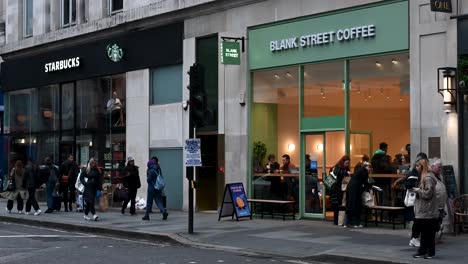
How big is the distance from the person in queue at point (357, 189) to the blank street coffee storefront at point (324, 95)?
0.66 metres

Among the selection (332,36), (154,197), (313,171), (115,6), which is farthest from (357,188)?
(115,6)

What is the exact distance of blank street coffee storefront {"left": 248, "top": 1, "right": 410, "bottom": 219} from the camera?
17.4 metres

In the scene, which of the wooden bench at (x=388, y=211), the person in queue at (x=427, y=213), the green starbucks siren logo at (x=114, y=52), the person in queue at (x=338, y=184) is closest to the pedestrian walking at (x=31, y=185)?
the green starbucks siren logo at (x=114, y=52)

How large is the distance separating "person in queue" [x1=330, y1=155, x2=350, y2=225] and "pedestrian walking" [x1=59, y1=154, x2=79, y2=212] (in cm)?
955

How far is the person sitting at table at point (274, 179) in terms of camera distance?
20.1 metres

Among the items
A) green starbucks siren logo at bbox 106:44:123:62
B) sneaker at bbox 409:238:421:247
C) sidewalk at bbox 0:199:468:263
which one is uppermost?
green starbucks siren logo at bbox 106:44:123:62

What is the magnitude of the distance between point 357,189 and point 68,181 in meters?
10.5

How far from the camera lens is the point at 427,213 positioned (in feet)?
41.2

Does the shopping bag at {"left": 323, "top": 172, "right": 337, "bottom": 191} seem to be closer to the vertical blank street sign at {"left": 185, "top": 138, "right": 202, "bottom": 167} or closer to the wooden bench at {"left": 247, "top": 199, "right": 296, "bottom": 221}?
the wooden bench at {"left": 247, "top": 199, "right": 296, "bottom": 221}

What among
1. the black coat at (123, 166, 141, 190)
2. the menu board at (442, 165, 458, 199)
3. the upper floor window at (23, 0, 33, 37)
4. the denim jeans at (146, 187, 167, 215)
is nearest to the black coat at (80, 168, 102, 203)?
the black coat at (123, 166, 141, 190)

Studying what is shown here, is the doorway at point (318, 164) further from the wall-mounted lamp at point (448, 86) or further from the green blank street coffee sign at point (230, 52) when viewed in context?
the wall-mounted lamp at point (448, 86)

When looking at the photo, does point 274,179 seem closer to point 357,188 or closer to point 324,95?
point 324,95

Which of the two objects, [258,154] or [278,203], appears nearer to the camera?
[278,203]

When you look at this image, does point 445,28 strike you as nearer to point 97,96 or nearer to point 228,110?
point 228,110
